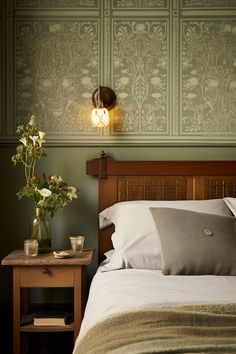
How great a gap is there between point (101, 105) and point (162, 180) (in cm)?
62

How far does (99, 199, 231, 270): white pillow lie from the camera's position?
2.71 metres

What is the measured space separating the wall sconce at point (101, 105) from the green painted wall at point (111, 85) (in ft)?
0.26

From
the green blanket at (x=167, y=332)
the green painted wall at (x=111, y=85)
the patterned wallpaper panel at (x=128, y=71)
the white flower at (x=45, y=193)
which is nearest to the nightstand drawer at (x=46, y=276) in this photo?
the white flower at (x=45, y=193)

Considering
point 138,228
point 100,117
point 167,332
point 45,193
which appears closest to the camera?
point 167,332

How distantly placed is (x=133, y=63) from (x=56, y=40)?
1.75 ft

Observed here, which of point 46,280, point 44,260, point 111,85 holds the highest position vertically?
point 111,85

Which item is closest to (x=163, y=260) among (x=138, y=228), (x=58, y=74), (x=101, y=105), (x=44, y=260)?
(x=138, y=228)

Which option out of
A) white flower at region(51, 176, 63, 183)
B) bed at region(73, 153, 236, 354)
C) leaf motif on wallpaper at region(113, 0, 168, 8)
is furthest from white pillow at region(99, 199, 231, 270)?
leaf motif on wallpaper at region(113, 0, 168, 8)

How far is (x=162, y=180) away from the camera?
3.31m

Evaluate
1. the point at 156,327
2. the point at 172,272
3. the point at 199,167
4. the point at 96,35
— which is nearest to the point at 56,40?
the point at 96,35

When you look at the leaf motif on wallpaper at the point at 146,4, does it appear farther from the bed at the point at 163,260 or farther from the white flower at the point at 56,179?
the white flower at the point at 56,179

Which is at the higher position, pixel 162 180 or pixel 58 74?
pixel 58 74

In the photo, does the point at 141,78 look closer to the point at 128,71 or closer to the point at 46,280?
the point at 128,71

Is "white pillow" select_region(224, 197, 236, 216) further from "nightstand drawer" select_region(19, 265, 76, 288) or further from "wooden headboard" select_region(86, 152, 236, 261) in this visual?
"nightstand drawer" select_region(19, 265, 76, 288)
